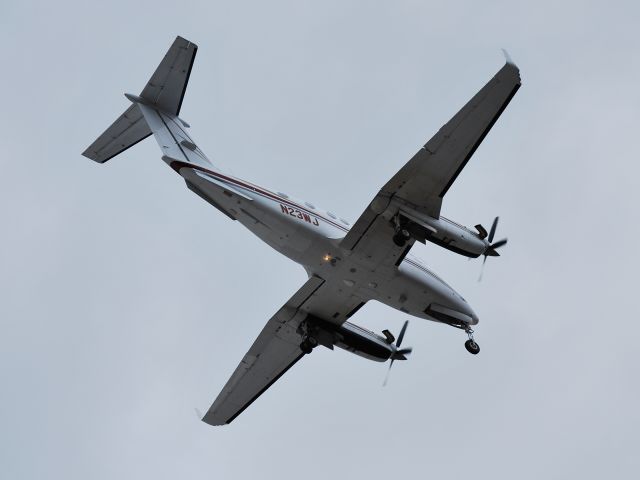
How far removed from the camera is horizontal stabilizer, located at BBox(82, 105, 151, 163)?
2878 cm

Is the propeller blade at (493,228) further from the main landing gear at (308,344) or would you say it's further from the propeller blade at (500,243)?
the main landing gear at (308,344)

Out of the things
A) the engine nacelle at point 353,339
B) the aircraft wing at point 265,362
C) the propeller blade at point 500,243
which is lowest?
the aircraft wing at point 265,362

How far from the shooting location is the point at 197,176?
2741 centimetres

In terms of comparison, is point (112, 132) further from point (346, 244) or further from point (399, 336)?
point (399, 336)

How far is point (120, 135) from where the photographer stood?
29031 millimetres

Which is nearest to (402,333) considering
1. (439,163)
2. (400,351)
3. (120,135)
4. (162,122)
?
(400,351)

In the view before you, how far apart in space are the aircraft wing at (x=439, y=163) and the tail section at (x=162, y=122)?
616cm

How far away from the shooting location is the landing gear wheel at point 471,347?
102ft

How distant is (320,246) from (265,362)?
23.8ft

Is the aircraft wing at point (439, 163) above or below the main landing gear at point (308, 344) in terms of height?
above

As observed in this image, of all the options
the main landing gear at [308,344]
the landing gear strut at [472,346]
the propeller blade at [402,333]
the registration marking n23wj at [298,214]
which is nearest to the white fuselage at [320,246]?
the registration marking n23wj at [298,214]

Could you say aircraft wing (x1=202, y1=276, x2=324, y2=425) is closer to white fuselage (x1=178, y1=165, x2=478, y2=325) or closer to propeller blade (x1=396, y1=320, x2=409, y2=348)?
white fuselage (x1=178, y1=165, x2=478, y2=325)

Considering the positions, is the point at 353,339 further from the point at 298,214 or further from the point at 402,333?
the point at 298,214

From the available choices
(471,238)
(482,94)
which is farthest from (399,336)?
(482,94)
